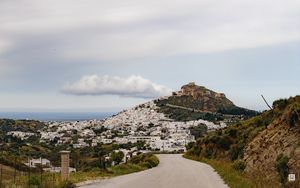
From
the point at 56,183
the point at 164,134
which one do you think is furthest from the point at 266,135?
the point at 164,134

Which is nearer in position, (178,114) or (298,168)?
Result: (298,168)

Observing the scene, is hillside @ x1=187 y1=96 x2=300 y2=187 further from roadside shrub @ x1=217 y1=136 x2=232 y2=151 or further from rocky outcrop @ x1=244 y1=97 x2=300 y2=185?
roadside shrub @ x1=217 y1=136 x2=232 y2=151

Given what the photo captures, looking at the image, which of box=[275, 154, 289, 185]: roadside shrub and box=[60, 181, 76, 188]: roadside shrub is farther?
box=[275, 154, 289, 185]: roadside shrub

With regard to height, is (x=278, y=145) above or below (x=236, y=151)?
above

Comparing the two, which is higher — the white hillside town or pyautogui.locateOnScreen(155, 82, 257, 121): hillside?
pyautogui.locateOnScreen(155, 82, 257, 121): hillside

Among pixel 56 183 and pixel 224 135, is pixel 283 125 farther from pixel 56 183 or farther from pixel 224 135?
pixel 224 135

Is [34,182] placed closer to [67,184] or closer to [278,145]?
[67,184]

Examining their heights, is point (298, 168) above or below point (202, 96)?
below

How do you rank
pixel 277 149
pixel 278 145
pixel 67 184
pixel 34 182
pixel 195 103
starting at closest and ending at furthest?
pixel 34 182, pixel 67 184, pixel 277 149, pixel 278 145, pixel 195 103

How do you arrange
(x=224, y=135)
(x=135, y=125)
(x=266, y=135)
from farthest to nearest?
(x=135, y=125) → (x=224, y=135) → (x=266, y=135)

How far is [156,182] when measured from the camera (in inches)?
923

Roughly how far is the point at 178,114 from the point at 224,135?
133964 millimetres

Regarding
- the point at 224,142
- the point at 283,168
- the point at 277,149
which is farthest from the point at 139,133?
the point at 283,168

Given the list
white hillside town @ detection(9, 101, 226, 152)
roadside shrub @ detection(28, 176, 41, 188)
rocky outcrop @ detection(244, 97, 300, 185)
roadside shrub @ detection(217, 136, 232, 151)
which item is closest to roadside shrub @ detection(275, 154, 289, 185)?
rocky outcrop @ detection(244, 97, 300, 185)
